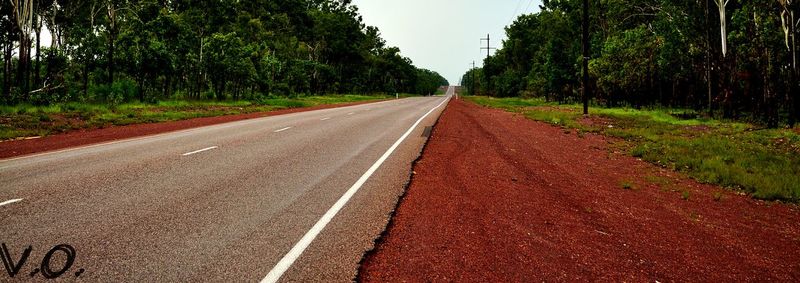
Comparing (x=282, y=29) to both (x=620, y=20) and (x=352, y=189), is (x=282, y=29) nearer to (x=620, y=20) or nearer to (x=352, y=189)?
(x=620, y=20)

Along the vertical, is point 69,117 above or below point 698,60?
below

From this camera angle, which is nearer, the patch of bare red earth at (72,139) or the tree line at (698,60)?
the patch of bare red earth at (72,139)

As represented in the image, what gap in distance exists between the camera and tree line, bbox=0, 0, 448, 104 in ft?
83.0

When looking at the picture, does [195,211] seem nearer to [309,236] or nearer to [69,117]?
[309,236]

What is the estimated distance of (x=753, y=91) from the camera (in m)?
17.7

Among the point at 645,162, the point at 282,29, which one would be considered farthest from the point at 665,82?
the point at 282,29

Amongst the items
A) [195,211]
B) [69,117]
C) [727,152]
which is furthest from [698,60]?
[69,117]

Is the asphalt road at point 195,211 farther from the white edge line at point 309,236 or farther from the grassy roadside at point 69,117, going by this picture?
the grassy roadside at point 69,117

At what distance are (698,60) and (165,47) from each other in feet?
108

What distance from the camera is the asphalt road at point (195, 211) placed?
3.43 m

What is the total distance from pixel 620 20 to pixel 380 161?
118ft

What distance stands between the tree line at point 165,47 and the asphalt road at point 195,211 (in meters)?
17.7

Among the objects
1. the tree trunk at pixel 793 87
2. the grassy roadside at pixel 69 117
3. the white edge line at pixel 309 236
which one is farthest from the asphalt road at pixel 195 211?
the tree trunk at pixel 793 87

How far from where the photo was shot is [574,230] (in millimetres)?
4609
